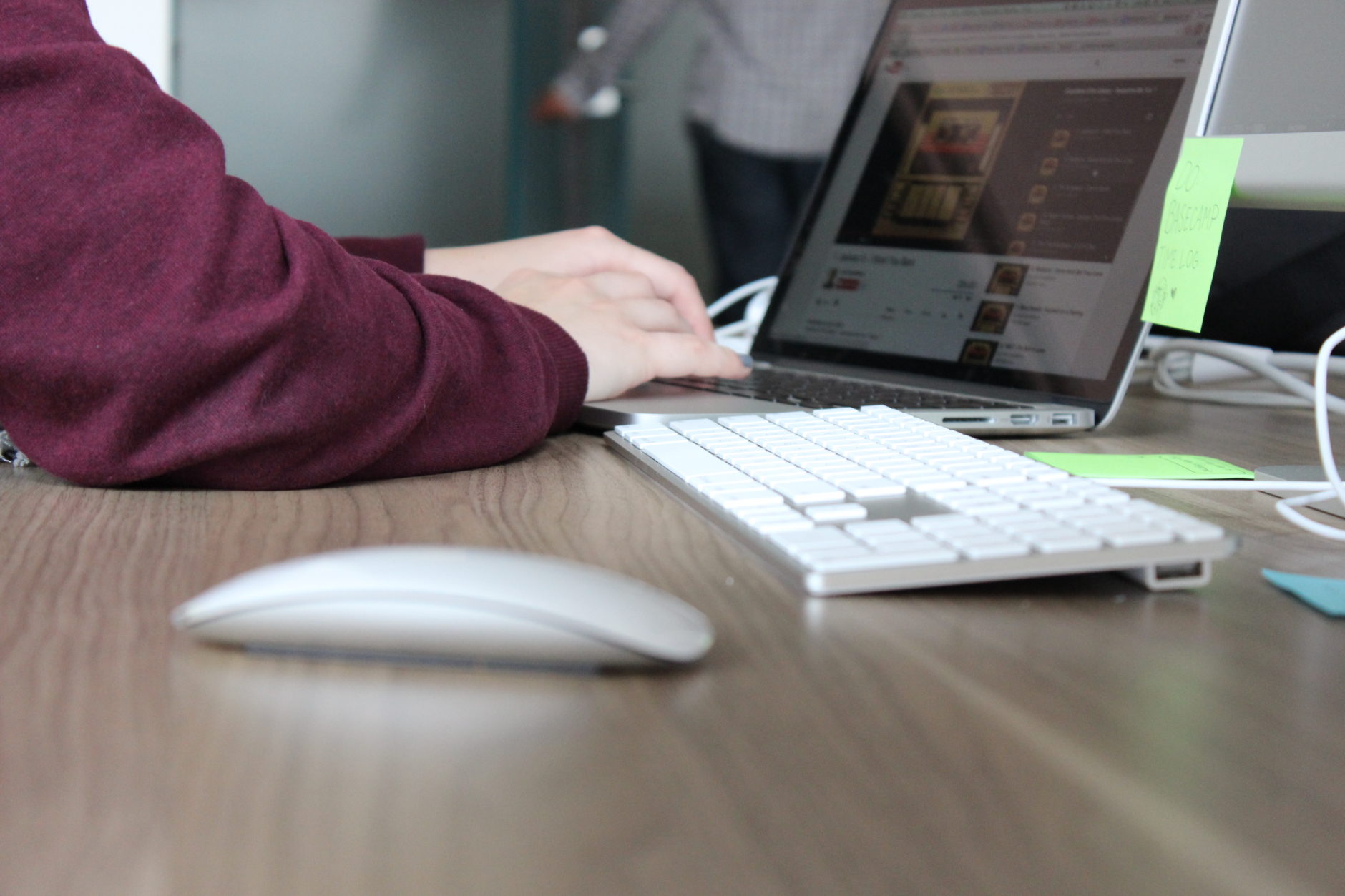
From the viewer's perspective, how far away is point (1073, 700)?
1.11 feet

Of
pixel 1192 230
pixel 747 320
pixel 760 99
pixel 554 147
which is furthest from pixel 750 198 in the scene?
pixel 1192 230

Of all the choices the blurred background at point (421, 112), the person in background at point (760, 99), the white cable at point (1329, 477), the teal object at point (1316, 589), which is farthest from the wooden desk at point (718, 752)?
the blurred background at point (421, 112)

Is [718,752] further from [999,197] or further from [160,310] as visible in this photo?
[999,197]

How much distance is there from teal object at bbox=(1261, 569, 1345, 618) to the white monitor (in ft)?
0.79

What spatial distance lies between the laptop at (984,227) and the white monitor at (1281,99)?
14cm

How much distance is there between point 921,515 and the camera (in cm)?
47

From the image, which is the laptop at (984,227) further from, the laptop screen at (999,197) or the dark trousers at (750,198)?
the dark trousers at (750,198)

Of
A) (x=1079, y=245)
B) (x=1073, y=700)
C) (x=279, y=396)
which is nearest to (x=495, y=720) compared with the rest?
(x=1073, y=700)

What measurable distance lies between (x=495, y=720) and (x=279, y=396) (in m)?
0.29

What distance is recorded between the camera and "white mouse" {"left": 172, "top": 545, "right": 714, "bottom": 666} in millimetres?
324

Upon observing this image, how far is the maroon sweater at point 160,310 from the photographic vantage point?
518 millimetres

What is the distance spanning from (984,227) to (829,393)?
201 millimetres

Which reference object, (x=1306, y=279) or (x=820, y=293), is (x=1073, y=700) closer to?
(x=1306, y=279)

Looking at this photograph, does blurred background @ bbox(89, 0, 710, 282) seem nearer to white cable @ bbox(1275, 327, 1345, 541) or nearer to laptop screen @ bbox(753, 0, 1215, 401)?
laptop screen @ bbox(753, 0, 1215, 401)
